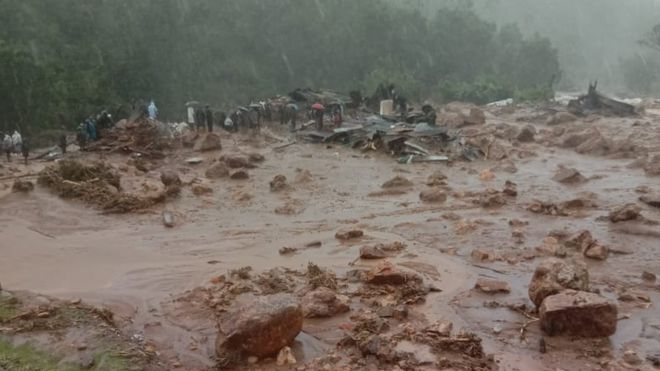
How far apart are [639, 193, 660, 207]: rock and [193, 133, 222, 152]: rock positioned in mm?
12368

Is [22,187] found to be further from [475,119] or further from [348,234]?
[475,119]

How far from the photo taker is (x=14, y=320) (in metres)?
6.41

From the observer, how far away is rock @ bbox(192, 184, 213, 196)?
13665 millimetres

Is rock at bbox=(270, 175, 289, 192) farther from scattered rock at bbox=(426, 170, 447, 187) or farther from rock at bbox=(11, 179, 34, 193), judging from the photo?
rock at bbox=(11, 179, 34, 193)

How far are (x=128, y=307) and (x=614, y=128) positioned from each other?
67.2 ft

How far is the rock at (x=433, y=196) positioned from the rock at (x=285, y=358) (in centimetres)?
734

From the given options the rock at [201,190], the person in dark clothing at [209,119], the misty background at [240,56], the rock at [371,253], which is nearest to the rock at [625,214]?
the rock at [371,253]

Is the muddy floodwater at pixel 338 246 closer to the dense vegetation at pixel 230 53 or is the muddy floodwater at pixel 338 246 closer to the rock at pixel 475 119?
the rock at pixel 475 119

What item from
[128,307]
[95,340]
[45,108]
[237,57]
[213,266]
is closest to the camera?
[95,340]

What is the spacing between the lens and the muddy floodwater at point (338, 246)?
630 centimetres

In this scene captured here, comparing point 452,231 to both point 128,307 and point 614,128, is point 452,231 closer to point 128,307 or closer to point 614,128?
point 128,307

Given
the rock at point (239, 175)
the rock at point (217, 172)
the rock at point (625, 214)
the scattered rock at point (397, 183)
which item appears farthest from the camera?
the rock at point (217, 172)

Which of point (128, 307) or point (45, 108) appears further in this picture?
point (45, 108)

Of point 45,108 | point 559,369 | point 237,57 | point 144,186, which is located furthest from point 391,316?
point 237,57
